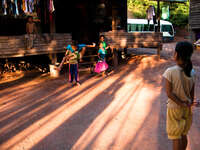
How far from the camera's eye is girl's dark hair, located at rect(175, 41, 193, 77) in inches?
105

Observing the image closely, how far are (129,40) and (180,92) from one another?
998 centimetres

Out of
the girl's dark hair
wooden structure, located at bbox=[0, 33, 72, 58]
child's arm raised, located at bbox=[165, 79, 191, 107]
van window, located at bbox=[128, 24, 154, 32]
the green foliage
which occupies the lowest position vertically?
child's arm raised, located at bbox=[165, 79, 191, 107]

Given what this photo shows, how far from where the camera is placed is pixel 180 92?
2.80 meters

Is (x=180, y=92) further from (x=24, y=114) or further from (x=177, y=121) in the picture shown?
(x=24, y=114)

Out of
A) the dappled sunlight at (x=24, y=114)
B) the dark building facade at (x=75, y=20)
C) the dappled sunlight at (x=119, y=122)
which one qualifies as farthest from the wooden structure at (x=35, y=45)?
the dappled sunlight at (x=119, y=122)

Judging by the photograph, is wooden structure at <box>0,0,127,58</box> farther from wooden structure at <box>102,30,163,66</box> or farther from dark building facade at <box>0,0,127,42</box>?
wooden structure at <box>102,30,163,66</box>

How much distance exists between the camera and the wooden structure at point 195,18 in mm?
18773

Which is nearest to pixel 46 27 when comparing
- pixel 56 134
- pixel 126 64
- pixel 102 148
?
pixel 126 64

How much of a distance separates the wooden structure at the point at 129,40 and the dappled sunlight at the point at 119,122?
4.79 metres

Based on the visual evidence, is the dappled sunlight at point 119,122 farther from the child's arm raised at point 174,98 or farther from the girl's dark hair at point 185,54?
the girl's dark hair at point 185,54

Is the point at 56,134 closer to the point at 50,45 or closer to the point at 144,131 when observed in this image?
the point at 144,131

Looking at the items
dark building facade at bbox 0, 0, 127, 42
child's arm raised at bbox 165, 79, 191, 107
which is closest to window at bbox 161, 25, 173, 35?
dark building facade at bbox 0, 0, 127, 42

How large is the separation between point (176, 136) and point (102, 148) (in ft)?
5.36

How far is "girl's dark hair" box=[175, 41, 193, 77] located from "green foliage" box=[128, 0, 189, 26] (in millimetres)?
34310
